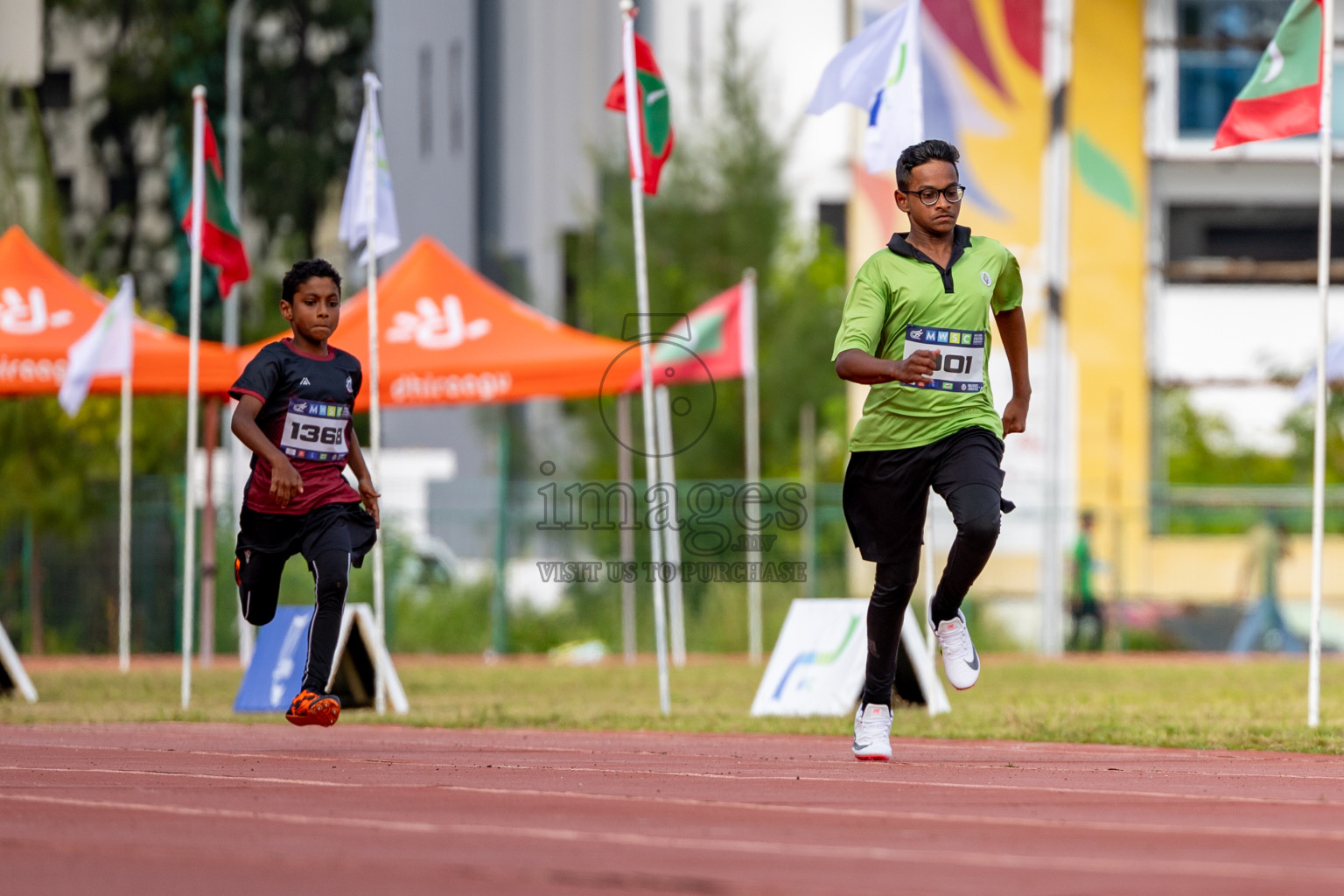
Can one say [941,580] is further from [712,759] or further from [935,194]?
[935,194]

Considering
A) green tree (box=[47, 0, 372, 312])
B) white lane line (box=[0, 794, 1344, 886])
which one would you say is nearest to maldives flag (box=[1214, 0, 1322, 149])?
white lane line (box=[0, 794, 1344, 886])

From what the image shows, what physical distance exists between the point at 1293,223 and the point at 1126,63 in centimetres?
952

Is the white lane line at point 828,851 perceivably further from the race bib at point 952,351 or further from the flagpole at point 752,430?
the flagpole at point 752,430

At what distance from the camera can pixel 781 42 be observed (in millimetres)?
39719

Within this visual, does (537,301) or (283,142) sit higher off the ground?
(283,142)

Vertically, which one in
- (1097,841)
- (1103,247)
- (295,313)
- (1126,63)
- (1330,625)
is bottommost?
(1330,625)

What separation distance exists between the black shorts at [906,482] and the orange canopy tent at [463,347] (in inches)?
382

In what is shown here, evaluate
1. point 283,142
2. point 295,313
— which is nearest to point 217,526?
point 295,313

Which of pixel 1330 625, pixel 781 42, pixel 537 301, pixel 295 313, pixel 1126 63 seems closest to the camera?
pixel 295 313

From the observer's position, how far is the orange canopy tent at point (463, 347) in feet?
56.9

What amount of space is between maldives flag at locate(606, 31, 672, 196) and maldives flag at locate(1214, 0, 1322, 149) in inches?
130

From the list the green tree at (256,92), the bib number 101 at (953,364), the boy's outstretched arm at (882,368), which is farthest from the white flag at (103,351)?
the green tree at (256,92)

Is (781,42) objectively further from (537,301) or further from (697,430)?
(697,430)

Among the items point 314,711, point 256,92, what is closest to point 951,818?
→ point 314,711
